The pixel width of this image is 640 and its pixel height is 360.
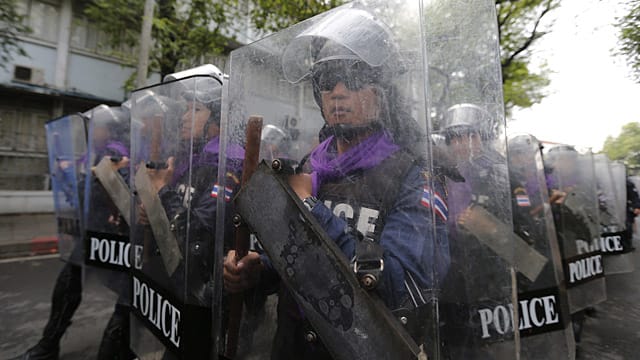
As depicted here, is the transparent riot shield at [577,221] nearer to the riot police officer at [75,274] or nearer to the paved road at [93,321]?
the paved road at [93,321]

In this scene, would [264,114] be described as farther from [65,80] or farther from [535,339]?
[65,80]

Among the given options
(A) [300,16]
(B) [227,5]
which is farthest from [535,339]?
(B) [227,5]

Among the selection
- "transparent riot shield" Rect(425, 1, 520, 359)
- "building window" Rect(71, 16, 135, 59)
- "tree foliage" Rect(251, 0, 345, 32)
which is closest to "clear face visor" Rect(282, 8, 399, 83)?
"transparent riot shield" Rect(425, 1, 520, 359)

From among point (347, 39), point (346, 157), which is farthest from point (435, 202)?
point (347, 39)

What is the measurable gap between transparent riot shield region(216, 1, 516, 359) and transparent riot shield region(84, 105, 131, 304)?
1644mm

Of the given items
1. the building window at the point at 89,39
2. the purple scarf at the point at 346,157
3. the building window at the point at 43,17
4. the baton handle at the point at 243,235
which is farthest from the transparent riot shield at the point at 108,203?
the building window at the point at 43,17

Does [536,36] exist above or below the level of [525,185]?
above

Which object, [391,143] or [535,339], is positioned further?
[535,339]

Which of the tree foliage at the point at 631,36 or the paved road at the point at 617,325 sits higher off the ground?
the tree foliage at the point at 631,36

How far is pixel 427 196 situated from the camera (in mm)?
856

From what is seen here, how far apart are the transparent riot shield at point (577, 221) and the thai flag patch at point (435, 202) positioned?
2171mm

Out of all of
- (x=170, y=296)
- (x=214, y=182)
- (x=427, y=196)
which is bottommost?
(x=170, y=296)

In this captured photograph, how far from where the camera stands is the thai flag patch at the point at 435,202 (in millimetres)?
853

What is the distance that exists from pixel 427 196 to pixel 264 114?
66 centimetres
